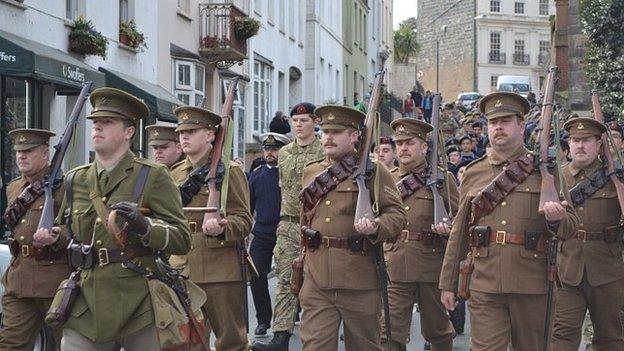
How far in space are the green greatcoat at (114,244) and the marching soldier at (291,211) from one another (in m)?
4.36

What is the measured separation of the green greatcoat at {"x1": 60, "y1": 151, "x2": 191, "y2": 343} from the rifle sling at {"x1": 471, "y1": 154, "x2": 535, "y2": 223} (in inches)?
88.3

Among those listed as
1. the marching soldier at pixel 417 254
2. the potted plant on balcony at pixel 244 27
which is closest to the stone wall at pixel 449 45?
the potted plant on balcony at pixel 244 27

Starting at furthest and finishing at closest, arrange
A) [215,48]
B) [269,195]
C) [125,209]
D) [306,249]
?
[215,48] < [269,195] < [306,249] < [125,209]

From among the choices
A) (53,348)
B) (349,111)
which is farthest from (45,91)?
(349,111)

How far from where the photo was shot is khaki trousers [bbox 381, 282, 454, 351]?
9281mm

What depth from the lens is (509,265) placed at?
25.1ft

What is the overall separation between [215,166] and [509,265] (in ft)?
7.70

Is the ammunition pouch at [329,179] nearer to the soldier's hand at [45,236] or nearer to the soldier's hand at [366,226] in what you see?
the soldier's hand at [366,226]

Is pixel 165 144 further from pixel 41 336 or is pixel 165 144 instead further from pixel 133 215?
pixel 133 215

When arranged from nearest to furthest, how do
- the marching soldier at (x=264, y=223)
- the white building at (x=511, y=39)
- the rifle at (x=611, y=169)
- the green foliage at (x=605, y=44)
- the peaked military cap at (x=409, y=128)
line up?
the rifle at (x=611, y=169) < the peaked military cap at (x=409, y=128) < the marching soldier at (x=264, y=223) < the green foliage at (x=605, y=44) < the white building at (x=511, y=39)

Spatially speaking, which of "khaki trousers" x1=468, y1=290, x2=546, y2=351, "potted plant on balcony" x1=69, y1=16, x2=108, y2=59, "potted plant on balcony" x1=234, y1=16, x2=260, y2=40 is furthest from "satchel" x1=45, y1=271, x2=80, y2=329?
"potted plant on balcony" x1=234, y1=16, x2=260, y2=40

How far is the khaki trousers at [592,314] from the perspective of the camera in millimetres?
8875

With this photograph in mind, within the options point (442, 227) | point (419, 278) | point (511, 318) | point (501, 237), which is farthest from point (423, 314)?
point (501, 237)

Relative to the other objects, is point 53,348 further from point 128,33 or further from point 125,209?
point 128,33
